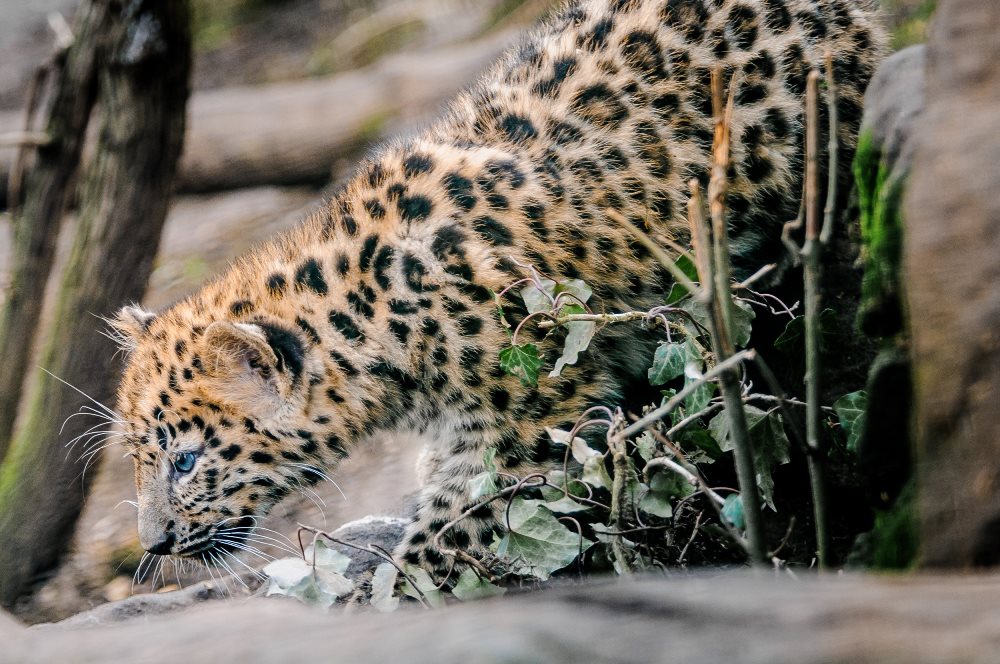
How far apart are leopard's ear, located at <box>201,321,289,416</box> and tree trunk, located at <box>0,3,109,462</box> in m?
2.12

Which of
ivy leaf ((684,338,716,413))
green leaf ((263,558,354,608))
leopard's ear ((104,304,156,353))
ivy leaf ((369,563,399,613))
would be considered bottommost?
ivy leaf ((369,563,399,613))

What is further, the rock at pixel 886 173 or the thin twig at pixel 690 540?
the thin twig at pixel 690 540

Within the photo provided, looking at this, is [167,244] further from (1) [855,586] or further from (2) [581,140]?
(1) [855,586]

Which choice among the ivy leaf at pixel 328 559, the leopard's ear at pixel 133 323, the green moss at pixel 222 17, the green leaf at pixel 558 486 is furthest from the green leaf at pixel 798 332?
the green moss at pixel 222 17

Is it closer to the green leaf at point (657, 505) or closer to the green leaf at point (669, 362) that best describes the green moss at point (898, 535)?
the green leaf at point (657, 505)

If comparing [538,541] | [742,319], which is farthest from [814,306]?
[538,541]

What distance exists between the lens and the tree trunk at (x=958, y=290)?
6.72 ft

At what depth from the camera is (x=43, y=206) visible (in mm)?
5629

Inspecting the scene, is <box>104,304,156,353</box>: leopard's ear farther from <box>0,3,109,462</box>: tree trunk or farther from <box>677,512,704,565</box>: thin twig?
<box>677,512,704,565</box>: thin twig

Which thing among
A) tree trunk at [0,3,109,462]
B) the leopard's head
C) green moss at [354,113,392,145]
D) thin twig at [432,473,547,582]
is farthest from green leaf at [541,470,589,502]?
green moss at [354,113,392,145]

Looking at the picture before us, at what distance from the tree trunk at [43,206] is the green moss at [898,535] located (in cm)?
466

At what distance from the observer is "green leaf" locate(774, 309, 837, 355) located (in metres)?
3.41

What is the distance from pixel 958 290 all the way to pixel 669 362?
1407 mm

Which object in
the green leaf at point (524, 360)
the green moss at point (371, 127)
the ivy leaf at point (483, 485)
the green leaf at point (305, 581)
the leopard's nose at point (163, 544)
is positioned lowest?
the green leaf at point (305, 581)
